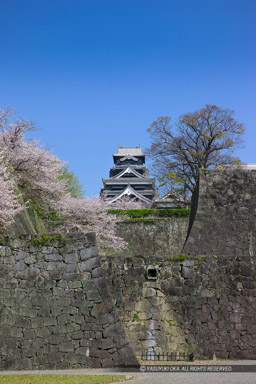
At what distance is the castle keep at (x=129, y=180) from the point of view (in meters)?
62.3

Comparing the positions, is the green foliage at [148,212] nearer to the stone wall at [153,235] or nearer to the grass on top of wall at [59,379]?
the stone wall at [153,235]

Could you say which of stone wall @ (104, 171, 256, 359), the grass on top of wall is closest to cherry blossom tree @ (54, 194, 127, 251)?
stone wall @ (104, 171, 256, 359)

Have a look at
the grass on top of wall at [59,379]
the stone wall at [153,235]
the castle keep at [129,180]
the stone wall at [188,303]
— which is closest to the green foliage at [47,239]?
the stone wall at [188,303]

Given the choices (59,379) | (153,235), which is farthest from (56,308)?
(153,235)

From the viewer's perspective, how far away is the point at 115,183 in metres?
67.4

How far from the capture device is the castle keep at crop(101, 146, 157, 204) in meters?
62.3

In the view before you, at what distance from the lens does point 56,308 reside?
33.4 ft

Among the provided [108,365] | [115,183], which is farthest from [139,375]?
[115,183]

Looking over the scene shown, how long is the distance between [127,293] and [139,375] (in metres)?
2.70

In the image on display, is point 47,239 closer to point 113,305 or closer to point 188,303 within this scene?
point 113,305

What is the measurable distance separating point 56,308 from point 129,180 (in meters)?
57.7

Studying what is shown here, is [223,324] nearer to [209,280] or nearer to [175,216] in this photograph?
[209,280]

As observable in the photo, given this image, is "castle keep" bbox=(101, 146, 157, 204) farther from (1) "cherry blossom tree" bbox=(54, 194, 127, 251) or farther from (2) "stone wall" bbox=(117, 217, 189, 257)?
(1) "cherry blossom tree" bbox=(54, 194, 127, 251)

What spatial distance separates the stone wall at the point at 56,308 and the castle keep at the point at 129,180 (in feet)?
150
